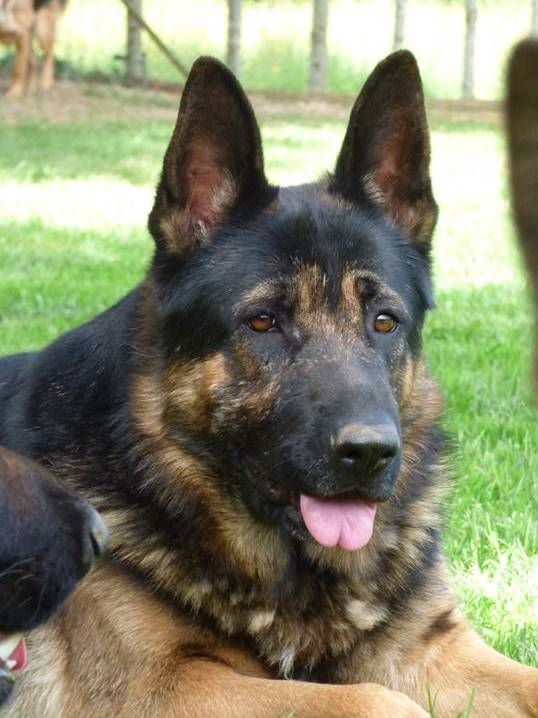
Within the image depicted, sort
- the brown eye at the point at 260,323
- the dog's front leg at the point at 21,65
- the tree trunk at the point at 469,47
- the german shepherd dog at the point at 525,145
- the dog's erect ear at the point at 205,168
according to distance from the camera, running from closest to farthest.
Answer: the german shepherd dog at the point at 525,145
the brown eye at the point at 260,323
the dog's erect ear at the point at 205,168
the dog's front leg at the point at 21,65
the tree trunk at the point at 469,47

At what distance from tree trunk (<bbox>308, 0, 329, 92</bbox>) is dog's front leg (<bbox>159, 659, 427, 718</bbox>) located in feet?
77.7

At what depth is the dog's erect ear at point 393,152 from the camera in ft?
11.7

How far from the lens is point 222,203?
142 inches

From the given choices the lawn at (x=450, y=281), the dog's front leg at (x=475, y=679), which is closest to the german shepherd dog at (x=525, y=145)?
the lawn at (x=450, y=281)

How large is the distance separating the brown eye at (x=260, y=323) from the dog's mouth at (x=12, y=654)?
1004mm

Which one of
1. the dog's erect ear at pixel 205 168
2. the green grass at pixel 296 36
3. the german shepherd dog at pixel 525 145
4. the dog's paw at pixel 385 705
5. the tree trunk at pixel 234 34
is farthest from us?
the green grass at pixel 296 36

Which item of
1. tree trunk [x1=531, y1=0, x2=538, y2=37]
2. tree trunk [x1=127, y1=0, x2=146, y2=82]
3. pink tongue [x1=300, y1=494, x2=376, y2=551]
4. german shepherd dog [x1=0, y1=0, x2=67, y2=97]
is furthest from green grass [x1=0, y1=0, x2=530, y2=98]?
pink tongue [x1=300, y1=494, x2=376, y2=551]

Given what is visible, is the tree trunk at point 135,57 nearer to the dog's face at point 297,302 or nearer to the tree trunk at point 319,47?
the tree trunk at point 319,47

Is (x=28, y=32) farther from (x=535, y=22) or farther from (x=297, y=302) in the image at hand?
(x=297, y=302)

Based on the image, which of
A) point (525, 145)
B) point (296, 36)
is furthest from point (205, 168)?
point (296, 36)

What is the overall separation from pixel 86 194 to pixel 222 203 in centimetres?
953

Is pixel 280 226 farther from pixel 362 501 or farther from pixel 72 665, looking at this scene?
pixel 72 665

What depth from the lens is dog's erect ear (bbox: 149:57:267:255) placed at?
138 inches

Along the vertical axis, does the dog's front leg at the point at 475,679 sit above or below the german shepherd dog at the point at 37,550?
below
